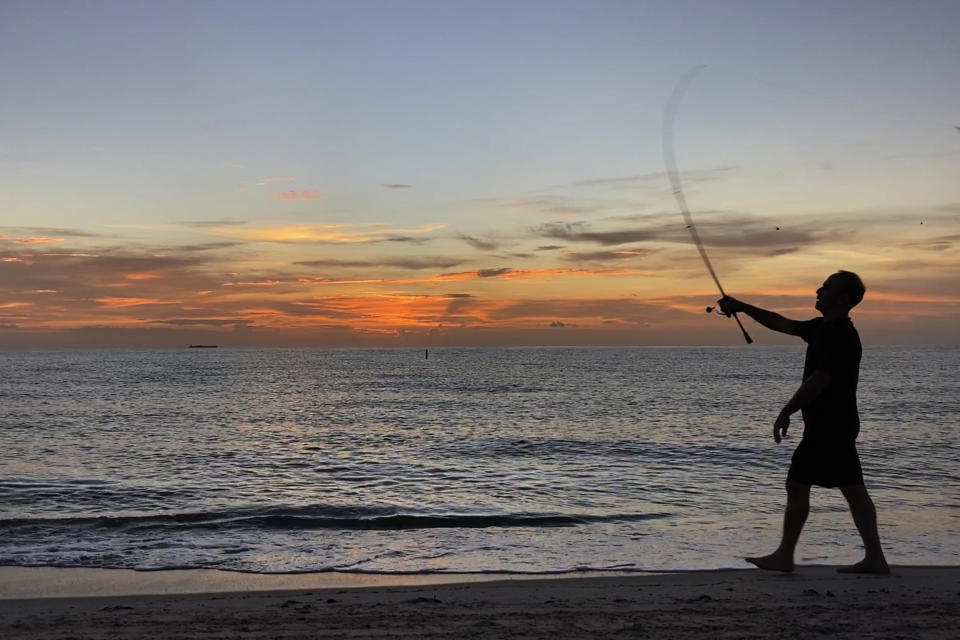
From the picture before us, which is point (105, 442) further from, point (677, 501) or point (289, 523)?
point (677, 501)

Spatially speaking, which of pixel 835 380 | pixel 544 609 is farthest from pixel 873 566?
pixel 544 609

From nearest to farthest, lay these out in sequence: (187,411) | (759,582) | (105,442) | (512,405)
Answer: (759,582)
(105,442)
(187,411)
(512,405)

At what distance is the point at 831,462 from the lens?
6.23m

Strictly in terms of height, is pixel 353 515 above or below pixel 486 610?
below

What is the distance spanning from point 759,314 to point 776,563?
2189mm

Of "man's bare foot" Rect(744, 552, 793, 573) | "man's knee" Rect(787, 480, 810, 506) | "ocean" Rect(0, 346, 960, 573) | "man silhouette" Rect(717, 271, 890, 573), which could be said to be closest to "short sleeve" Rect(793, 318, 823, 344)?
"man silhouette" Rect(717, 271, 890, 573)

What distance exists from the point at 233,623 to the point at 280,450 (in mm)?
15888

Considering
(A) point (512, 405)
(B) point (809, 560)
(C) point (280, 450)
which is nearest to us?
(B) point (809, 560)

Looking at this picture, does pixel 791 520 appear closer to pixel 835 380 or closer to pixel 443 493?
pixel 835 380

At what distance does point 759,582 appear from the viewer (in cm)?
664

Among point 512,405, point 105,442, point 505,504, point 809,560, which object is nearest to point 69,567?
point 505,504

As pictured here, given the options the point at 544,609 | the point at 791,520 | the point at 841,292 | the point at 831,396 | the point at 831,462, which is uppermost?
the point at 841,292

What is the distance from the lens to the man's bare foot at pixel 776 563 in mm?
6855

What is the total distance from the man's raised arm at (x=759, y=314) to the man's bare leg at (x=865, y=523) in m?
1.30
